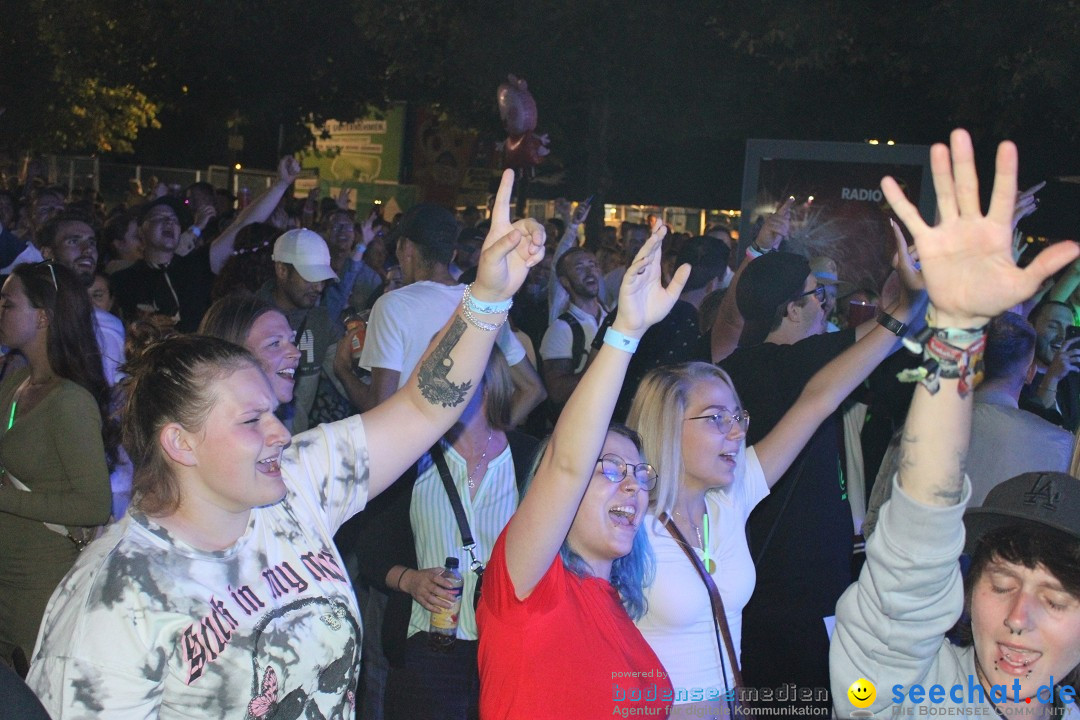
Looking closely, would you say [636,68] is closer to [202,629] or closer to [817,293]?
[817,293]

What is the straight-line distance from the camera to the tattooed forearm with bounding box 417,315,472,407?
2.95 m

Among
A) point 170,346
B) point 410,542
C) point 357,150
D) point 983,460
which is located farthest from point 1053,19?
point 357,150

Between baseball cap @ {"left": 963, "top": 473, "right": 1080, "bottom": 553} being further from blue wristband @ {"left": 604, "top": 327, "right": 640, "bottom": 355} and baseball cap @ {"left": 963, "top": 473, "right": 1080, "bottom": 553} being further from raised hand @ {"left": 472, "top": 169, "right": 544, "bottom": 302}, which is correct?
raised hand @ {"left": 472, "top": 169, "right": 544, "bottom": 302}

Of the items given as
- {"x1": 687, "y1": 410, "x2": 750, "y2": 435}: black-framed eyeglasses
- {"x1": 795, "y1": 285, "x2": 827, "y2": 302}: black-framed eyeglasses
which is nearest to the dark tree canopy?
{"x1": 795, "y1": 285, "x2": 827, "y2": 302}: black-framed eyeglasses

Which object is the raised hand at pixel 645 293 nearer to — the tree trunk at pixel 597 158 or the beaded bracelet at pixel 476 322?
the beaded bracelet at pixel 476 322

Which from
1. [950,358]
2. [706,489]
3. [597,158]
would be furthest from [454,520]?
[597,158]

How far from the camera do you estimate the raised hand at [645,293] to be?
2.79 meters

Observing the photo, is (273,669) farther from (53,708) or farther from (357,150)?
(357,150)

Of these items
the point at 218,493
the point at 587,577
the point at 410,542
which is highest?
the point at 218,493

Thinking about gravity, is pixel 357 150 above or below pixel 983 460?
above

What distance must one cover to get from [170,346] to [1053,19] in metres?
14.7

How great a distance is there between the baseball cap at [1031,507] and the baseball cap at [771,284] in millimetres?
2214

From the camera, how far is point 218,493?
257 cm

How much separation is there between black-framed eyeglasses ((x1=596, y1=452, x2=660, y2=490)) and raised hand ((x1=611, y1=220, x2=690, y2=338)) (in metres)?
0.45
